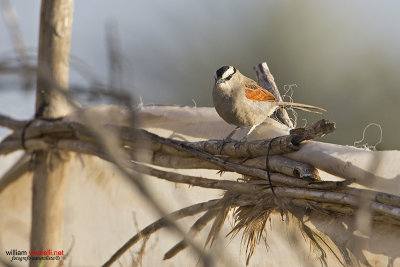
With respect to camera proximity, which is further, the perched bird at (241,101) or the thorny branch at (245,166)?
the perched bird at (241,101)

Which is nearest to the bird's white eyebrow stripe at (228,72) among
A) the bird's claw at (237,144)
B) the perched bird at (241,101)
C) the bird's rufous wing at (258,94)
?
the perched bird at (241,101)

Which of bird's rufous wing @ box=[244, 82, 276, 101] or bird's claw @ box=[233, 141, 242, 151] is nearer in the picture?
bird's claw @ box=[233, 141, 242, 151]

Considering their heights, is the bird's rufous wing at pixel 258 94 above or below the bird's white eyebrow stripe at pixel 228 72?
below

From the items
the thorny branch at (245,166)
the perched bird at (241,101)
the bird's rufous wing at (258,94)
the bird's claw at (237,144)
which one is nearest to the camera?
the thorny branch at (245,166)

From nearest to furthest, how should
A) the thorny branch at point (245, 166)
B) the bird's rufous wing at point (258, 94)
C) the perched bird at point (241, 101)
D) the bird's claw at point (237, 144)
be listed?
the thorny branch at point (245, 166), the bird's claw at point (237, 144), the perched bird at point (241, 101), the bird's rufous wing at point (258, 94)

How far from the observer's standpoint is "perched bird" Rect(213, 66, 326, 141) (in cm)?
225

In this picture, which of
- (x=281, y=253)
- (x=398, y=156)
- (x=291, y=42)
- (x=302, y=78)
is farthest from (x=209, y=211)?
(x=291, y=42)

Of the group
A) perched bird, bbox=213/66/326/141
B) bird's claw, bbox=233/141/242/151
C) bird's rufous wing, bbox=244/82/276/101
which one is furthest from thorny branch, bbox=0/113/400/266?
bird's rufous wing, bbox=244/82/276/101

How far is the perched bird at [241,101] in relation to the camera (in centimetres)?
225

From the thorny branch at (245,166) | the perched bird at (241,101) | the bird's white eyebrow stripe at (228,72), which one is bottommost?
the thorny branch at (245,166)

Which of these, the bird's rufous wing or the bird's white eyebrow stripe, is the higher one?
the bird's white eyebrow stripe

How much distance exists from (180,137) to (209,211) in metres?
0.38

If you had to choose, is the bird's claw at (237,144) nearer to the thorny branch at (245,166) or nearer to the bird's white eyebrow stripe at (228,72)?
the thorny branch at (245,166)

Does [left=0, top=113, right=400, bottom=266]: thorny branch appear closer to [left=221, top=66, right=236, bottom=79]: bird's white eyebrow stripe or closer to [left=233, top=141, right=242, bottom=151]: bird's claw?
[left=233, top=141, right=242, bottom=151]: bird's claw
